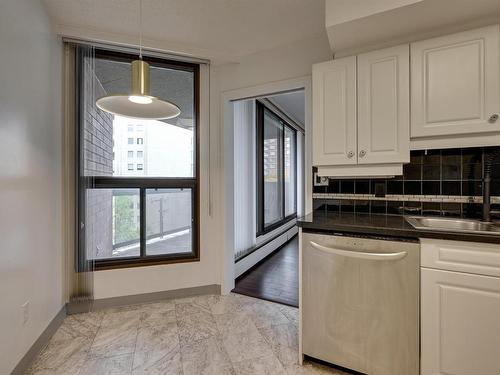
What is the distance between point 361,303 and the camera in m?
1.51

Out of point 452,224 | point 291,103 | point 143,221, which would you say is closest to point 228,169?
point 143,221

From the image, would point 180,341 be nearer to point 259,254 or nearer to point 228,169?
point 228,169

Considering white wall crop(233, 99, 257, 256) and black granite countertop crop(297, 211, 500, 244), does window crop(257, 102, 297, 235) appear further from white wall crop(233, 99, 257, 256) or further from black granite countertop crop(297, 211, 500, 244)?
black granite countertop crop(297, 211, 500, 244)

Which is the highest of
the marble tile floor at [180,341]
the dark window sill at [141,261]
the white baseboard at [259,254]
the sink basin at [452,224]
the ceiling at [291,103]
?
the ceiling at [291,103]

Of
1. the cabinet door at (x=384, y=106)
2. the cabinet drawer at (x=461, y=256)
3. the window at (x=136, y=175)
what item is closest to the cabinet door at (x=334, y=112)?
the cabinet door at (x=384, y=106)

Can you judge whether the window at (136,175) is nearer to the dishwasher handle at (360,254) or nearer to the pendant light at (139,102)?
the pendant light at (139,102)

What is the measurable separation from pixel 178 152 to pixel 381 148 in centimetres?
197

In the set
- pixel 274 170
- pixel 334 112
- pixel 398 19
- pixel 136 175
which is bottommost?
pixel 136 175

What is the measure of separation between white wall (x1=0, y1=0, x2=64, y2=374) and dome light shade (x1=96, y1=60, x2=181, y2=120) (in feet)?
2.45

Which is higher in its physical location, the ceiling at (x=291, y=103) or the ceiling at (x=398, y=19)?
the ceiling at (x=291, y=103)

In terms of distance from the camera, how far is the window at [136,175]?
233 centimetres

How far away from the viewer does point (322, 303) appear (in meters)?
1.63

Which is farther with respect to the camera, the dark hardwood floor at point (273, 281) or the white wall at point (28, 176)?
the dark hardwood floor at point (273, 281)

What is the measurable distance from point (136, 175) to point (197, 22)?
153 centimetres
